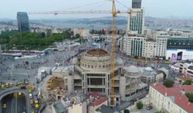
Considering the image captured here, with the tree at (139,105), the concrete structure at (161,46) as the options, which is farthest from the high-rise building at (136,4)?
the tree at (139,105)

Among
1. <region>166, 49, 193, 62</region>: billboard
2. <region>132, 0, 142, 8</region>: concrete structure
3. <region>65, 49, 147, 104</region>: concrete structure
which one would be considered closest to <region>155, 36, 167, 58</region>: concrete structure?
<region>166, 49, 193, 62</region>: billboard

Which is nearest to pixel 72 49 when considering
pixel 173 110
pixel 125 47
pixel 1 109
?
pixel 125 47

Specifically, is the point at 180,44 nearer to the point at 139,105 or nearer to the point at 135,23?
the point at 135,23

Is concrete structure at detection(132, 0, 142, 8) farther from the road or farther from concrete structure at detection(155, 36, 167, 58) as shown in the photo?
the road

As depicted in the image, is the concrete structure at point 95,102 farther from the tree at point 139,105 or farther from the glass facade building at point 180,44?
the glass facade building at point 180,44

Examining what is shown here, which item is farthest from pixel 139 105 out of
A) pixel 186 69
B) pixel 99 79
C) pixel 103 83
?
pixel 186 69
